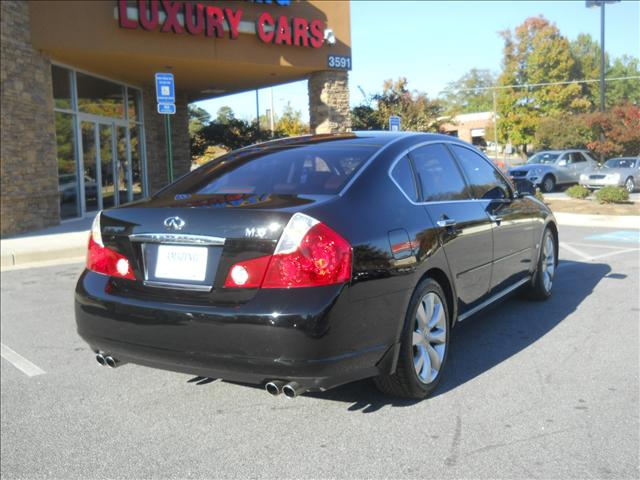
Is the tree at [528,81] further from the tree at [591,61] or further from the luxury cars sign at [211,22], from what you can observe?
the luxury cars sign at [211,22]

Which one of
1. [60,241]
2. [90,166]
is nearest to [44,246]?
[60,241]

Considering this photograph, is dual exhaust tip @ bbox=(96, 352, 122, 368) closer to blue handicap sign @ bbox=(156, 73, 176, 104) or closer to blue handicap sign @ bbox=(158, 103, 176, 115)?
blue handicap sign @ bbox=(158, 103, 176, 115)

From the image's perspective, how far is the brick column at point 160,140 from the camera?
21.7 m

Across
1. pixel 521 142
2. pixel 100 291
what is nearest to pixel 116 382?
pixel 100 291

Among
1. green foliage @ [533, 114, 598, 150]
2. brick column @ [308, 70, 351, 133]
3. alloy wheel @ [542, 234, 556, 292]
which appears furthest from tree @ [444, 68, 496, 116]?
alloy wheel @ [542, 234, 556, 292]

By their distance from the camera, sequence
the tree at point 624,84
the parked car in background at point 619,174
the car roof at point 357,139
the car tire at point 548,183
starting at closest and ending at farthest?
the car roof at point 357,139 → the tree at point 624,84 → the parked car in background at point 619,174 → the car tire at point 548,183

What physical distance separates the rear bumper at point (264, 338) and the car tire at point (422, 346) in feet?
0.65

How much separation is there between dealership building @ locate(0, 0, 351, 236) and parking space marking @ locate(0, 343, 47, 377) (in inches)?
363

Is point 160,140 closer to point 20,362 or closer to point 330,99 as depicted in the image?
point 330,99

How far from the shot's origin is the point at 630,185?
12.4m

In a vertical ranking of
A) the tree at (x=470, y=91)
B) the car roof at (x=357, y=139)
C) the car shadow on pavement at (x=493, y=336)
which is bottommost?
the car shadow on pavement at (x=493, y=336)

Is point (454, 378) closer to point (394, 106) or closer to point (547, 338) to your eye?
point (547, 338)

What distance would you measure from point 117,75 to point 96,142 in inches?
102

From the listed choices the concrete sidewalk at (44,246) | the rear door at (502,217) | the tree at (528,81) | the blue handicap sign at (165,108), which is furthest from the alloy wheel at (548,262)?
the tree at (528,81)
